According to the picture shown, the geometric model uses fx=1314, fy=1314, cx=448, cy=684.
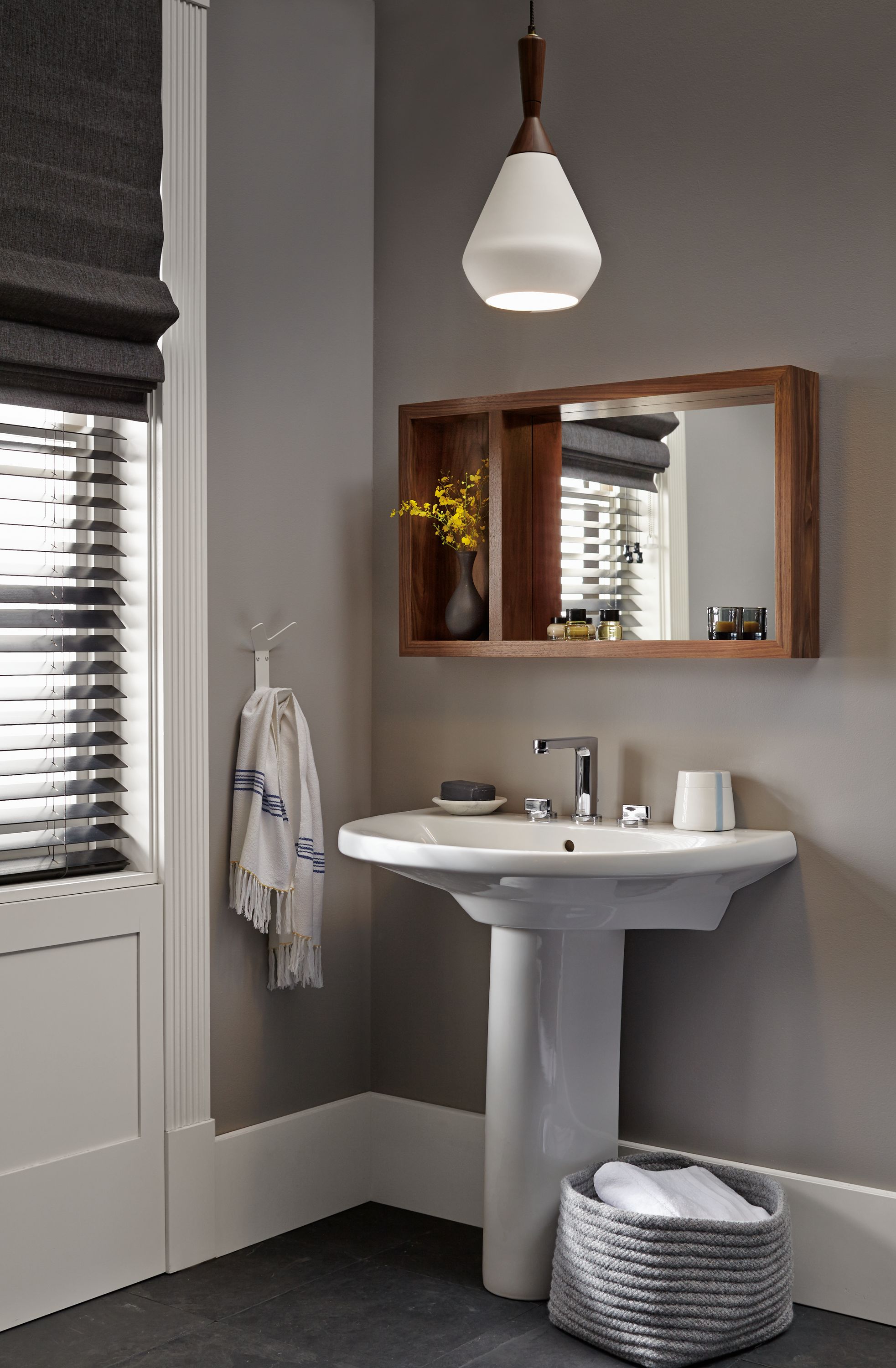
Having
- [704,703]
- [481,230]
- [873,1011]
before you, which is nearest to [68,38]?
[481,230]

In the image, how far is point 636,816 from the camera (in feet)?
8.36

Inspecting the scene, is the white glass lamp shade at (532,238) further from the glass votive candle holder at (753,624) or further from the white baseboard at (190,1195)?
the white baseboard at (190,1195)

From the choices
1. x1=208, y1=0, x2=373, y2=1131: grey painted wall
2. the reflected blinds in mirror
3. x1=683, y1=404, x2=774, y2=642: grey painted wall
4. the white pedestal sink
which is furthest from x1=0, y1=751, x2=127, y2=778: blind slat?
x1=683, y1=404, x2=774, y2=642: grey painted wall

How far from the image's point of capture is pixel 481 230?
6.96 feet

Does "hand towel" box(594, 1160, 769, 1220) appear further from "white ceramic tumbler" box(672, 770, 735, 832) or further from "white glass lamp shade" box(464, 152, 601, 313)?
"white glass lamp shade" box(464, 152, 601, 313)

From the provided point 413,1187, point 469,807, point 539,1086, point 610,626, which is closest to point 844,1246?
point 539,1086

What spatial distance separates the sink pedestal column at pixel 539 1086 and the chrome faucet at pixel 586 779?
0.28 meters

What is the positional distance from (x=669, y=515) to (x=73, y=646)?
1153 mm

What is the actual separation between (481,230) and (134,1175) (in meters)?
1.79

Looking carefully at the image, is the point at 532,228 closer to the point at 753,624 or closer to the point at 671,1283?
the point at 753,624

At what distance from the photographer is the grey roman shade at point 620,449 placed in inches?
100

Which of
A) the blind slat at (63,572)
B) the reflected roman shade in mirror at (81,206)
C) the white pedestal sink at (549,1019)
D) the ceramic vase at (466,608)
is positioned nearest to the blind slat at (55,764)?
the blind slat at (63,572)

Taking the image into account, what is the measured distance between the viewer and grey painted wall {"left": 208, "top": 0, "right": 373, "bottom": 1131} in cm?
265

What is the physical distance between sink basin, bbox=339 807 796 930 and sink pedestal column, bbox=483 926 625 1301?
81 mm
